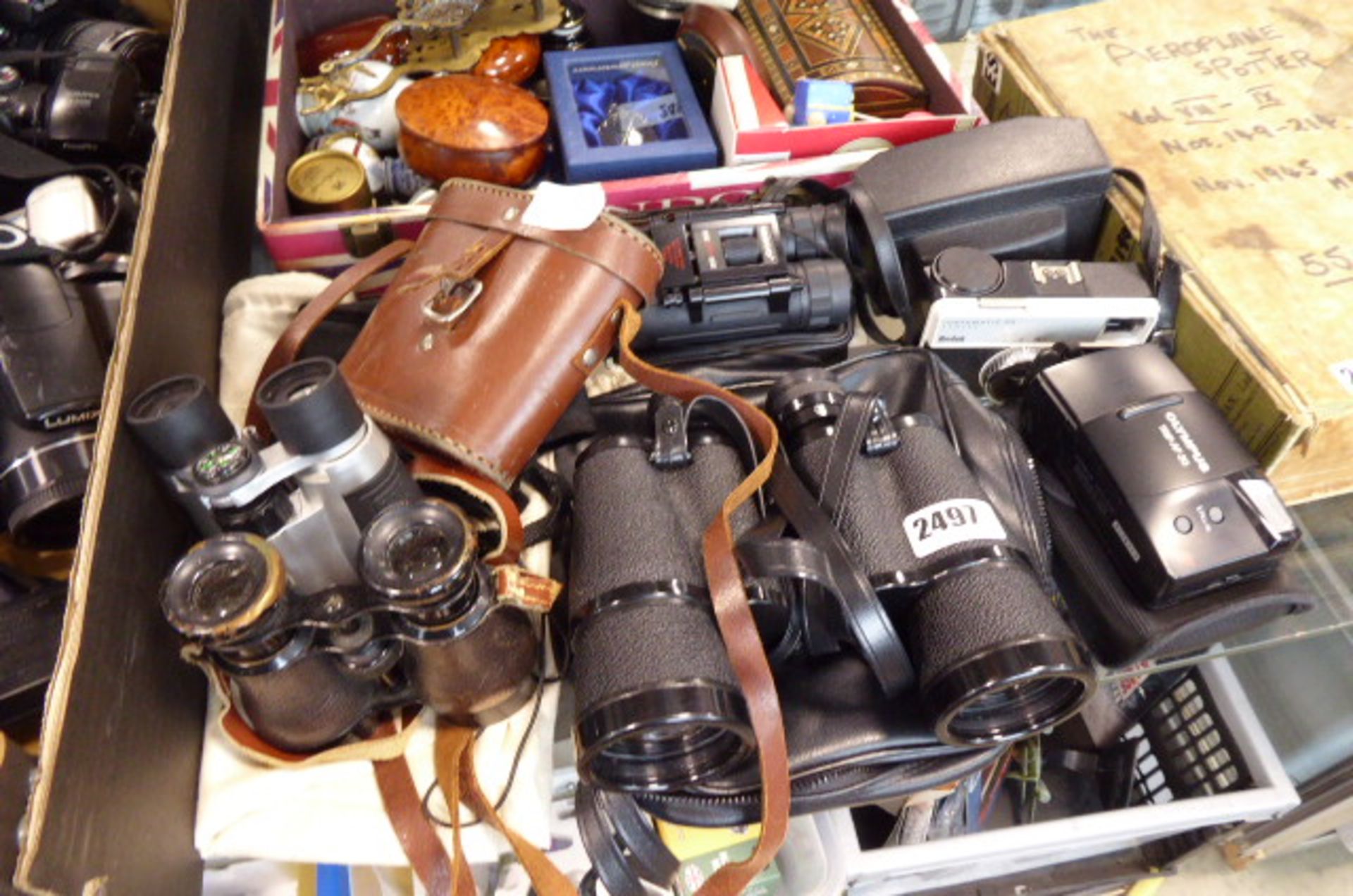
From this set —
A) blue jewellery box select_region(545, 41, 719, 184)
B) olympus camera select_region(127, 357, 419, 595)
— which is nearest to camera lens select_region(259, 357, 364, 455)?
olympus camera select_region(127, 357, 419, 595)

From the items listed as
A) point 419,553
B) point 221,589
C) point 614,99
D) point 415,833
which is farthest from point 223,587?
point 614,99

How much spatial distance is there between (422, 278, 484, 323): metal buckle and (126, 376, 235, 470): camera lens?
168 mm

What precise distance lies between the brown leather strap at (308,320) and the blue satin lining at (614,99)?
0.31m

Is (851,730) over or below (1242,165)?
below

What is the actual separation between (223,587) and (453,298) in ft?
0.93

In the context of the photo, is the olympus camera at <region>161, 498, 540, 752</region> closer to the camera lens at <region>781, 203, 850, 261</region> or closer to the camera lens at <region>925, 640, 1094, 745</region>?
the camera lens at <region>925, 640, 1094, 745</region>

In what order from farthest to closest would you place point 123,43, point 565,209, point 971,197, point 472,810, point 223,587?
1. point 123,43
2. point 971,197
3. point 565,209
4. point 472,810
5. point 223,587

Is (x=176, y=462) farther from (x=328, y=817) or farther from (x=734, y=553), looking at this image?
(x=734, y=553)

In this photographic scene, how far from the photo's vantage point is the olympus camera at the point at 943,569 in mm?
618

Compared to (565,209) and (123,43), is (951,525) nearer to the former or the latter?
(565,209)

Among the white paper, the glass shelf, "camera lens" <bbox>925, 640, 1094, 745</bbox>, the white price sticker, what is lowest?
the glass shelf

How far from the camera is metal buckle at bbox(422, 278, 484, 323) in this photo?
0.74 meters

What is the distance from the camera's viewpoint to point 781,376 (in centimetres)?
83

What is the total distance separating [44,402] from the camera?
726 mm
